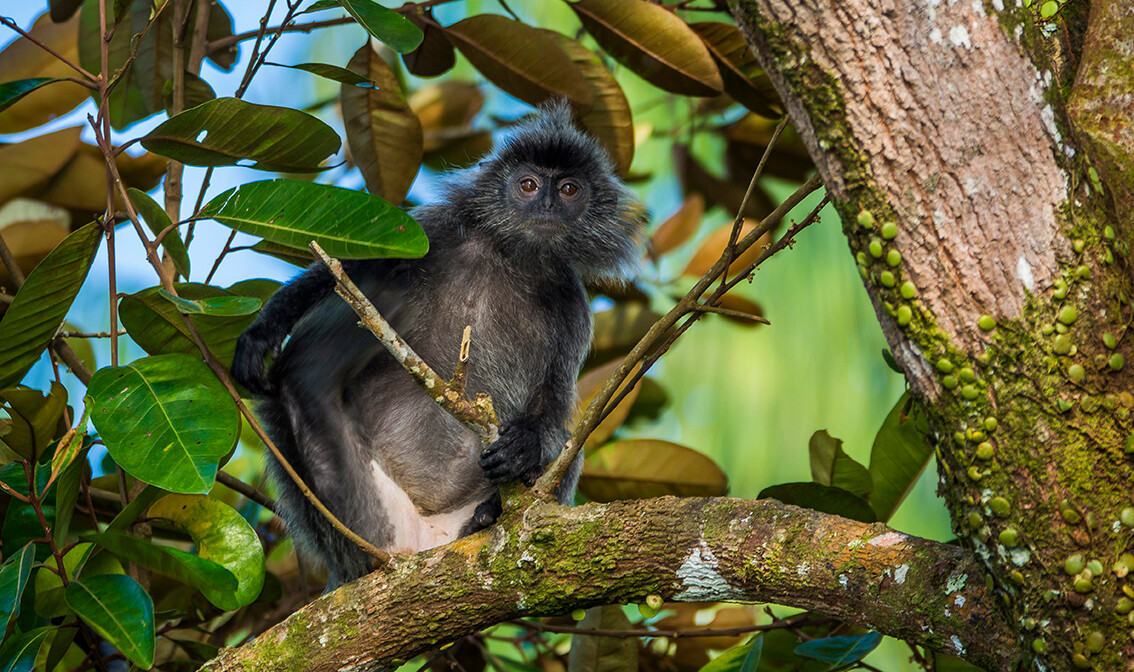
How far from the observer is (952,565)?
4.49ft

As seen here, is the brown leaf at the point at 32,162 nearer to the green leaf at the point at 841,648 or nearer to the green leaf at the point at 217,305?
the green leaf at the point at 217,305

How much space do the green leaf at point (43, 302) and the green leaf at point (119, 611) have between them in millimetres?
401

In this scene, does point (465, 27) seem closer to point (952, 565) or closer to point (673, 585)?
point (673, 585)

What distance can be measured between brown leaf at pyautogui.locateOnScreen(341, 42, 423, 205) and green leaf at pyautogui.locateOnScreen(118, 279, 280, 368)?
58cm

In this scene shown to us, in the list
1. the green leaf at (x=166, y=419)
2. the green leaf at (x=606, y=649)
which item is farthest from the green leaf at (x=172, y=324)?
the green leaf at (x=606, y=649)

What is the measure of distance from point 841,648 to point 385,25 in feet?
4.56

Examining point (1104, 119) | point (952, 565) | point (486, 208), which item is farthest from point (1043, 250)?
point (486, 208)

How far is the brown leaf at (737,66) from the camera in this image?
2.69 meters

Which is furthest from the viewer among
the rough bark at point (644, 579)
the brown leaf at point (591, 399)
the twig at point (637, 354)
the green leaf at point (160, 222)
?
the brown leaf at point (591, 399)

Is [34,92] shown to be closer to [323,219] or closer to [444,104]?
[444,104]

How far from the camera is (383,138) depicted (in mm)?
2578

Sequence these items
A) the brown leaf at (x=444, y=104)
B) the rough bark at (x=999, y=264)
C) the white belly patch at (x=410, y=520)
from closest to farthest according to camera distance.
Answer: the rough bark at (x=999, y=264)
the white belly patch at (x=410, y=520)
the brown leaf at (x=444, y=104)

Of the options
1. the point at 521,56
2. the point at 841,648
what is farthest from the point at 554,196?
the point at 841,648

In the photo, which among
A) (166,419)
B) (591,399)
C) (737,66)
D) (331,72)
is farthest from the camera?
(737,66)
